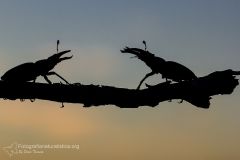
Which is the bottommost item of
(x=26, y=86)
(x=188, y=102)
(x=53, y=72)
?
(x=188, y=102)

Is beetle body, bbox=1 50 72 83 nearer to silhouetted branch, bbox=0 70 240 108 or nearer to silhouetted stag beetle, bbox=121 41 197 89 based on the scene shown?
silhouetted branch, bbox=0 70 240 108

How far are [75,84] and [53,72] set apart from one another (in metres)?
2.48

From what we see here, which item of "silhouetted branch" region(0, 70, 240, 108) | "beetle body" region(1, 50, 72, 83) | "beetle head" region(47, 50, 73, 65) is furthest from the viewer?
"beetle head" region(47, 50, 73, 65)

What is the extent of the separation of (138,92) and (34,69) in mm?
2478

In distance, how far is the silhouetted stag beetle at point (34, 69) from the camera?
5.68m

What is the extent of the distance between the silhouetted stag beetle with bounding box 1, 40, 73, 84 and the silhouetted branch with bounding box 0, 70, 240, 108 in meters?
0.54

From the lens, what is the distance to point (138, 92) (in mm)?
4840

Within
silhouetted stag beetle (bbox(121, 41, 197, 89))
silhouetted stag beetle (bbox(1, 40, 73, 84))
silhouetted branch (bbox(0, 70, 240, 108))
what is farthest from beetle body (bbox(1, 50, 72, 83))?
silhouetted stag beetle (bbox(121, 41, 197, 89))

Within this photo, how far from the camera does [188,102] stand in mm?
5109

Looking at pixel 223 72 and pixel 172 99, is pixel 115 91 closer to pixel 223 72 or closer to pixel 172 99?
pixel 172 99

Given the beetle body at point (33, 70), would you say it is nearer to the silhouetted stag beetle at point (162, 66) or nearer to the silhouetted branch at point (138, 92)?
the silhouetted branch at point (138, 92)

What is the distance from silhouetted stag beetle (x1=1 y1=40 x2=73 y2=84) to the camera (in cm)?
568

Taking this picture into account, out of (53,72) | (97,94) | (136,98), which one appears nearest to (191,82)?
(136,98)

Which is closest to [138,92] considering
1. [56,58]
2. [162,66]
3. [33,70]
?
[162,66]
